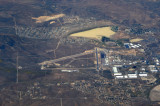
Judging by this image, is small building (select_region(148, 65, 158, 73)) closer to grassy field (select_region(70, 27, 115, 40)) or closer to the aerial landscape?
the aerial landscape

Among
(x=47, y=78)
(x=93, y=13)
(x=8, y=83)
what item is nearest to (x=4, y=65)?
(x=8, y=83)

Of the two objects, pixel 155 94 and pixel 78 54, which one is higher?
pixel 78 54

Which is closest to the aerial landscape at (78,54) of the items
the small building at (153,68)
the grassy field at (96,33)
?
the grassy field at (96,33)

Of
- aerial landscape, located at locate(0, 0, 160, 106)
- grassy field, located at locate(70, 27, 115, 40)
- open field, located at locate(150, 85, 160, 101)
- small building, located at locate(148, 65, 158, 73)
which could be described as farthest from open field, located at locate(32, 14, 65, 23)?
open field, located at locate(150, 85, 160, 101)

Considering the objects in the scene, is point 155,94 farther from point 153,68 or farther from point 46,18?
point 46,18

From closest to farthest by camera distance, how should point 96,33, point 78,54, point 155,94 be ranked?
point 155,94 < point 78,54 < point 96,33

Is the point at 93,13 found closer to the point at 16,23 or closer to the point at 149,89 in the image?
the point at 16,23

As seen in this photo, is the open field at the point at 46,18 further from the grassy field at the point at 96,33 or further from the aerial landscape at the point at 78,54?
the grassy field at the point at 96,33

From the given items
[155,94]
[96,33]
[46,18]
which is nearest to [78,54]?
[96,33]
